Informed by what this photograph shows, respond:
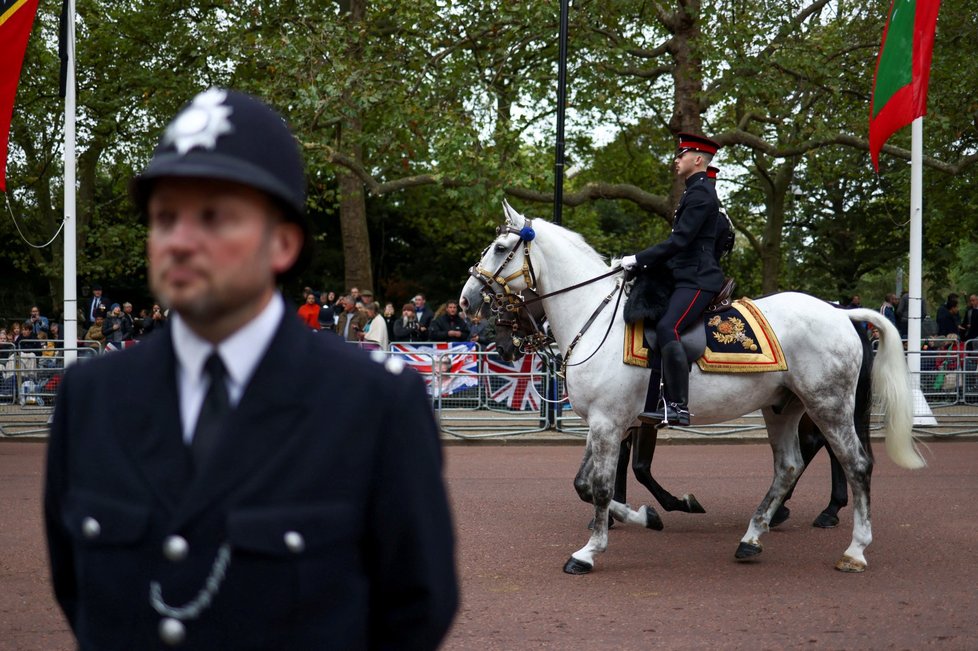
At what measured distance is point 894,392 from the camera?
8312 millimetres

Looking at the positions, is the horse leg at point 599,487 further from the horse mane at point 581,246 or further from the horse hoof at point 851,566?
the horse hoof at point 851,566

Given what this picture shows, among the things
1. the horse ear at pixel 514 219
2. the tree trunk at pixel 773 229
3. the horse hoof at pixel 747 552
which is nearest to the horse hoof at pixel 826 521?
the horse hoof at pixel 747 552

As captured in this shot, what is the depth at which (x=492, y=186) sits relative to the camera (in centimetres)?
1830

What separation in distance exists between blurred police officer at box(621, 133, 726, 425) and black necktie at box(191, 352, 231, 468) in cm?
592

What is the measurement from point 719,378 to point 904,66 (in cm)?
888

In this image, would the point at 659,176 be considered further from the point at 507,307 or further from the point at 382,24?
the point at 507,307

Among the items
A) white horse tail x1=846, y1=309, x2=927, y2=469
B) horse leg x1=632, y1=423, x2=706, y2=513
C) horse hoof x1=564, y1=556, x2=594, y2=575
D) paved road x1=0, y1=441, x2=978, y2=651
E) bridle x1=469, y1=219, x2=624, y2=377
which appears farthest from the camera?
horse leg x1=632, y1=423, x2=706, y2=513

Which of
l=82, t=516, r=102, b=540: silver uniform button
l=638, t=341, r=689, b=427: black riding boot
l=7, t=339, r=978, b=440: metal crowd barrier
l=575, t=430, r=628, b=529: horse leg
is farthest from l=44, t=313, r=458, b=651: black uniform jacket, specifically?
l=7, t=339, r=978, b=440: metal crowd barrier

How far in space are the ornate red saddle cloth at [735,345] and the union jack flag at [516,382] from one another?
25.0 feet

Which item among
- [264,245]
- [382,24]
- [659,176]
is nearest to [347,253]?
[382,24]

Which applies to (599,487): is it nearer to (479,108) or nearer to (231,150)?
(231,150)

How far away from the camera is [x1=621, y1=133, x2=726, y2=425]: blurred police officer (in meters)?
7.64

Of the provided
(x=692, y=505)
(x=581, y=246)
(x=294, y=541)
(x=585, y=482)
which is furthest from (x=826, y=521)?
(x=294, y=541)

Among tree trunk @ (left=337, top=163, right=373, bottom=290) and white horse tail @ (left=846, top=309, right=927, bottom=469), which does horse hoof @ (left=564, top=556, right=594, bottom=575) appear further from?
tree trunk @ (left=337, top=163, right=373, bottom=290)
